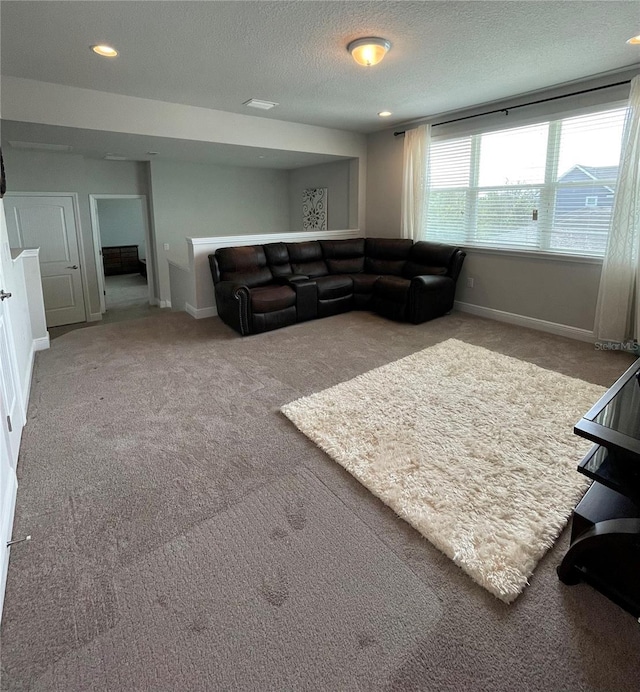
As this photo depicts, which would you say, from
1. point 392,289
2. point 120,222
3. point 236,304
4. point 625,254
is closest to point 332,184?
point 392,289

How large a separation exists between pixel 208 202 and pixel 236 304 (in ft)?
11.7

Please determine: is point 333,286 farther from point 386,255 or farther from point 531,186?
point 531,186

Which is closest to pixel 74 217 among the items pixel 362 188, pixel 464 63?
pixel 362 188

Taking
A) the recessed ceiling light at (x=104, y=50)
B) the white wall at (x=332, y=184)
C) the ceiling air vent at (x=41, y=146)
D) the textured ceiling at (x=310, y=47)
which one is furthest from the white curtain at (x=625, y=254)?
the ceiling air vent at (x=41, y=146)

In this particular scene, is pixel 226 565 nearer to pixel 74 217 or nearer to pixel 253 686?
pixel 253 686

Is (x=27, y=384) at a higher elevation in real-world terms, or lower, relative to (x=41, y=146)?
lower

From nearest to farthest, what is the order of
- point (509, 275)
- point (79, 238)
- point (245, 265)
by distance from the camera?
point (509, 275) → point (245, 265) → point (79, 238)

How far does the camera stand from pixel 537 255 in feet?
15.2

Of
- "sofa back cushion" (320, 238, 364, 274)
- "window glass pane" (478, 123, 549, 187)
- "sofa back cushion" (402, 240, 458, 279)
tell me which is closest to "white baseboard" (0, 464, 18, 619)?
"sofa back cushion" (320, 238, 364, 274)

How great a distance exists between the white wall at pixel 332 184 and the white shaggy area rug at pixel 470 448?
4.21 m

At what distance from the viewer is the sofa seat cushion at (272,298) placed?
15.0ft

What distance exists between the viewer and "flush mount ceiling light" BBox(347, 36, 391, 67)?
2.92 metres

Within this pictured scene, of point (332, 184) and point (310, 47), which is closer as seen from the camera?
point (310, 47)

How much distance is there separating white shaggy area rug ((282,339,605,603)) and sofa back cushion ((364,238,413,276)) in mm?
2472
